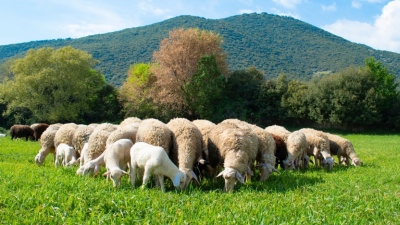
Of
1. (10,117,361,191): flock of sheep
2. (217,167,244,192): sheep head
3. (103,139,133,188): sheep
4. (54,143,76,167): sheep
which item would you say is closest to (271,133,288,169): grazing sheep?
(10,117,361,191): flock of sheep

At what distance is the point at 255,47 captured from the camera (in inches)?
4161

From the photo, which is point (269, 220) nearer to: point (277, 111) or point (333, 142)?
point (333, 142)

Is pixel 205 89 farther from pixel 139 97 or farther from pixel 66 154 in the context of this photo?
pixel 66 154

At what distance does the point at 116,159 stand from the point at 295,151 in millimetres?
6368

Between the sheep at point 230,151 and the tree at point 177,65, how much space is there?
2912 cm

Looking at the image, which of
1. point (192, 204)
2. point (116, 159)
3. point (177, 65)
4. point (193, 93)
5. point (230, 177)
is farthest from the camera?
point (177, 65)

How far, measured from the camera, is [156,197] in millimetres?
6602

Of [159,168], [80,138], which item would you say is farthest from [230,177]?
[80,138]

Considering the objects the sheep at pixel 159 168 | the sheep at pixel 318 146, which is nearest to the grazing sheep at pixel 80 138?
the sheep at pixel 159 168

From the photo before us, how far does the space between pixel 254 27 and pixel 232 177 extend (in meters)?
124

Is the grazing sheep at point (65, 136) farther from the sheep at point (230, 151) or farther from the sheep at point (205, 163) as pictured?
the sheep at point (230, 151)

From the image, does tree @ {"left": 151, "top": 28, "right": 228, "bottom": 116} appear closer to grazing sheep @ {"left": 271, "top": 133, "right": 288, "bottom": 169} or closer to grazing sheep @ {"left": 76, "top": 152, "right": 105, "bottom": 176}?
grazing sheep @ {"left": 271, "top": 133, "right": 288, "bottom": 169}

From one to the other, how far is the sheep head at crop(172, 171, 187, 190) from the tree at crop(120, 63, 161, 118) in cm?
3184

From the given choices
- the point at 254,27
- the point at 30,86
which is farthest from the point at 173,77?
the point at 254,27
